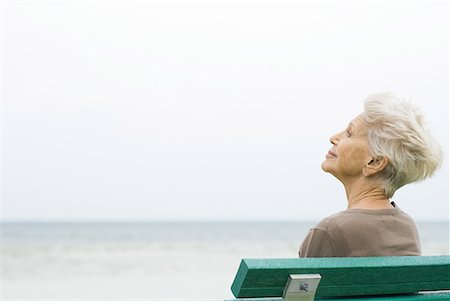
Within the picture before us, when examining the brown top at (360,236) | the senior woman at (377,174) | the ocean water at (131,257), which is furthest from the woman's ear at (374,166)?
the ocean water at (131,257)

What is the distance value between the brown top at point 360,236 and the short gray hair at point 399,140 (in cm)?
14

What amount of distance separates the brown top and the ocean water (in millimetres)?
7765

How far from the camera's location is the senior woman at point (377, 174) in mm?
2617

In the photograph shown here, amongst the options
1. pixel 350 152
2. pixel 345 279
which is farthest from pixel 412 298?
pixel 350 152

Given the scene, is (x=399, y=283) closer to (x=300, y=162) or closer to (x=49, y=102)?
(x=300, y=162)

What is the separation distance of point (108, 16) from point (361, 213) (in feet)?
96.8

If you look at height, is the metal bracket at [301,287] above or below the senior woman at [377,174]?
below

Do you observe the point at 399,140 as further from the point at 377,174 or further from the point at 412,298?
the point at 412,298

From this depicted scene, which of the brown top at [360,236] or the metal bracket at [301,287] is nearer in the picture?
the metal bracket at [301,287]

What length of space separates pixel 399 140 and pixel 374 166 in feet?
0.40

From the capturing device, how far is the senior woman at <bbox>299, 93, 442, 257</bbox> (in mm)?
2617

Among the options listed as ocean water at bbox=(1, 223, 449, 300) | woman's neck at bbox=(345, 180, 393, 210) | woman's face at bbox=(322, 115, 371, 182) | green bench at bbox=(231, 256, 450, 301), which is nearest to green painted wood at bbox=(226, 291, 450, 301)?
green bench at bbox=(231, 256, 450, 301)

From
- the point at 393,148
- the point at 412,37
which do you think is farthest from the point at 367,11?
the point at 393,148

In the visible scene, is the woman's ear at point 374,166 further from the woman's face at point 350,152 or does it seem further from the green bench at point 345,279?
the green bench at point 345,279
